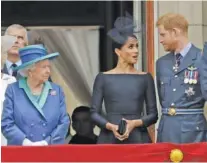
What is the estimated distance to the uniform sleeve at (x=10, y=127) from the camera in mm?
6434

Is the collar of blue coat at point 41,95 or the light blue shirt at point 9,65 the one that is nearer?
the collar of blue coat at point 41,95

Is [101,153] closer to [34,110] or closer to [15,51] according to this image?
[34,110]

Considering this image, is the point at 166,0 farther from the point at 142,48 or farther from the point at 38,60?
the point at 38,60

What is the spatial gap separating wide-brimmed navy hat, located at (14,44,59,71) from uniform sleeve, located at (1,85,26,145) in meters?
0.31

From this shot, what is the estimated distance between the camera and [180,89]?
264 inches

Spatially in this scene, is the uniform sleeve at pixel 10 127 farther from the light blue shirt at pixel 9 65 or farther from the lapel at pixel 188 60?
the lapel at pixel 188 60

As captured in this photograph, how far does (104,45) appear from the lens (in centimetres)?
1021

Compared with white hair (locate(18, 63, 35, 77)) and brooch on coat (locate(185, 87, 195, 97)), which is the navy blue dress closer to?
brooch on coat (locate(185, 87, 195, 97))

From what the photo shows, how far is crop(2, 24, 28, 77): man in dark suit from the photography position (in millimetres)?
7121

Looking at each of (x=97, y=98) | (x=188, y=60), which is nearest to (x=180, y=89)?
(x=188, y=60)

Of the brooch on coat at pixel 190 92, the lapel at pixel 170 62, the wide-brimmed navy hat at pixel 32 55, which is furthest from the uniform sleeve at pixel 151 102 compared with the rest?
the wide-brimmed navy hat at pixel 32 55

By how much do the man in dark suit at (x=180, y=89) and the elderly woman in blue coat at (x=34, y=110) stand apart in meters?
0.74

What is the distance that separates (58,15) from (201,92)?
13.2 ft

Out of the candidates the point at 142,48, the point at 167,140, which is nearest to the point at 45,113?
the point at 167,140
